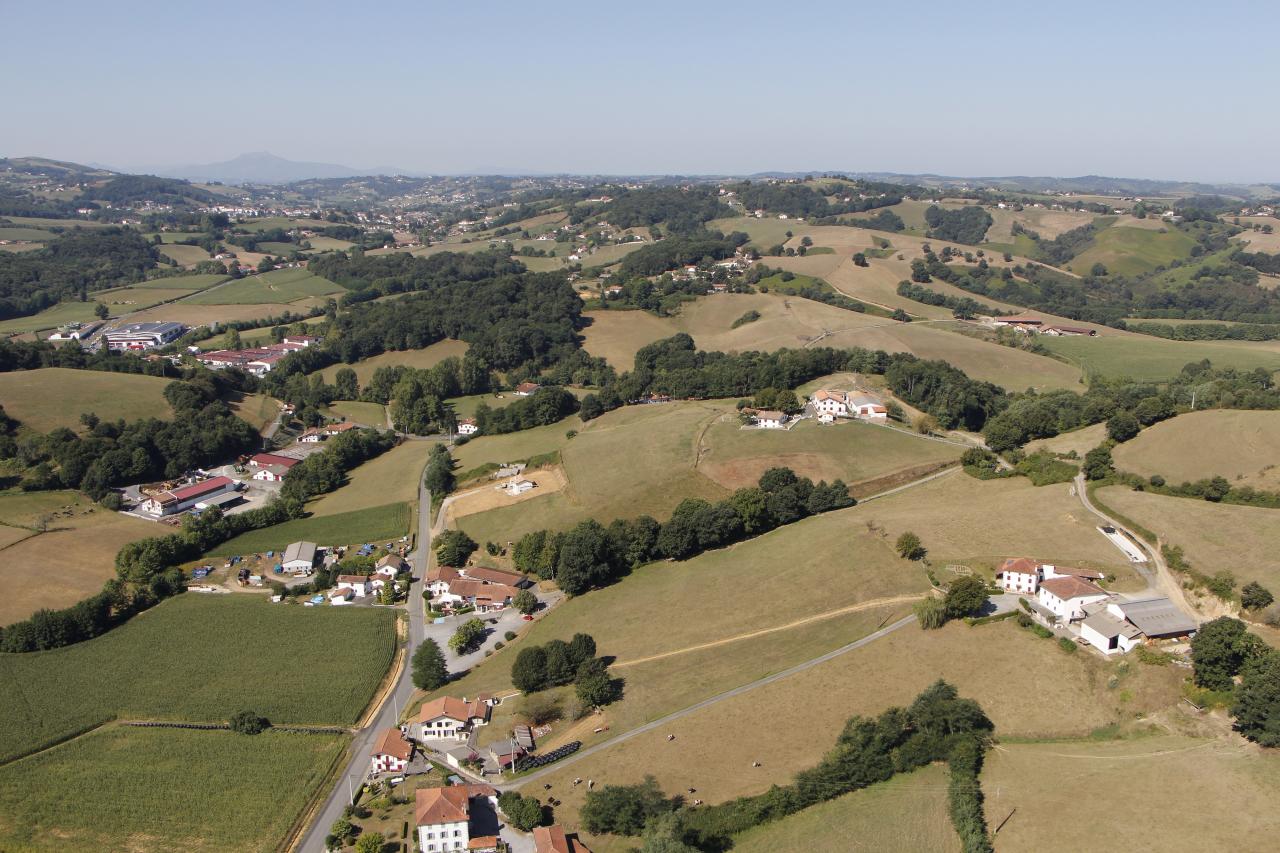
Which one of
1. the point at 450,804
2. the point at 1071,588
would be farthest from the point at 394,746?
the point at 1071,588

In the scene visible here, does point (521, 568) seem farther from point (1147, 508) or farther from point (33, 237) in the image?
point (33, 237)

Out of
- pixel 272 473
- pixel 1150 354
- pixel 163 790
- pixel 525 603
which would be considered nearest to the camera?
pixel 163 790

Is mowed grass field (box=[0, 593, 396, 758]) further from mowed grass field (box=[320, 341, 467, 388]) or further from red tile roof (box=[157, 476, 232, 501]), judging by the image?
mowed grass field (box=[320, 341, 467, 388])

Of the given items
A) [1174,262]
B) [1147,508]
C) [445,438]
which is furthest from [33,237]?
[1174,262]

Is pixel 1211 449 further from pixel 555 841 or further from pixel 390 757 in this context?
pixel 390 757

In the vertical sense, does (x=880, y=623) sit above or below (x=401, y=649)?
above

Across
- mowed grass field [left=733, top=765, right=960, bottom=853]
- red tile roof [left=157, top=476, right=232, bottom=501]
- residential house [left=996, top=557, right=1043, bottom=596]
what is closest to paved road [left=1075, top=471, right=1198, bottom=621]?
residential house [left=996, top=557, right=1043, bottom=596]
